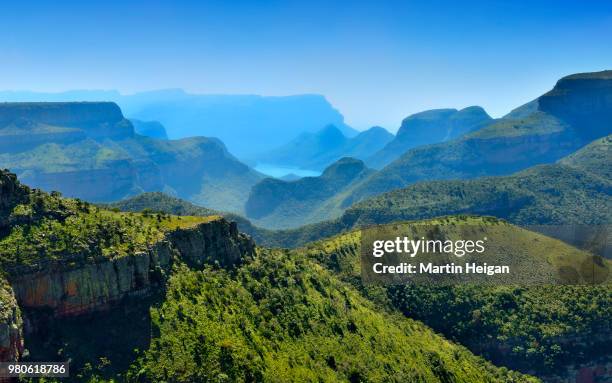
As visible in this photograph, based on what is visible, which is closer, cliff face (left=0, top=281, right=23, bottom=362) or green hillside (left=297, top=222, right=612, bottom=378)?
cliff face (left=0, top=281, right=23, bottom=362)

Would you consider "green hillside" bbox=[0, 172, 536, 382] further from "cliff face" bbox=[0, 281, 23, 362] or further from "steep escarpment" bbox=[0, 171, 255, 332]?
"cliff face" bbox=[0, 281, 23, 362]

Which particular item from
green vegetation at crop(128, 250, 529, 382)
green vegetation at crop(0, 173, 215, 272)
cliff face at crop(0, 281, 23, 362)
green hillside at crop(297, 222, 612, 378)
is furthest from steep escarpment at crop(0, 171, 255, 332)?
green hillside at crop(297, 222, 612, 378)

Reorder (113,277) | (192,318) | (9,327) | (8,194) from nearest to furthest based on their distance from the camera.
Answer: (9,327) → (8,194) → (113,277) → (192,318)

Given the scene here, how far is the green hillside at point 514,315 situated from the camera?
103875 millimetres

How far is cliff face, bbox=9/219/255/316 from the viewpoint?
52312 mm

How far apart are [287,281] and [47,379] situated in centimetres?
4247

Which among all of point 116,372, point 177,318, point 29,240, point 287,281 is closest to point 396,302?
point 287,281

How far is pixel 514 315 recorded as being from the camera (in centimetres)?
10700

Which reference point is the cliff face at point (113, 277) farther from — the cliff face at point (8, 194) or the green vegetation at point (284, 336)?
the cliff face at point (8, 194)

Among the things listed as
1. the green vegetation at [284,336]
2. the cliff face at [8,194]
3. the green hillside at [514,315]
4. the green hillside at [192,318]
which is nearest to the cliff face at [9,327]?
the green hillside at [192,318]

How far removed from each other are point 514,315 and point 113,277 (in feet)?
279

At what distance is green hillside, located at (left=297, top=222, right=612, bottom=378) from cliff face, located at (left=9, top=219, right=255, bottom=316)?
45.5 m

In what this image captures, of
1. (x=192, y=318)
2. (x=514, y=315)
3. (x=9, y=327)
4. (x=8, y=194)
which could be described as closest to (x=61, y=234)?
(x=8, y=194)

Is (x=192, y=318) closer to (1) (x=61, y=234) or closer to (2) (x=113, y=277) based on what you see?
(2) (x=113, y=277)
